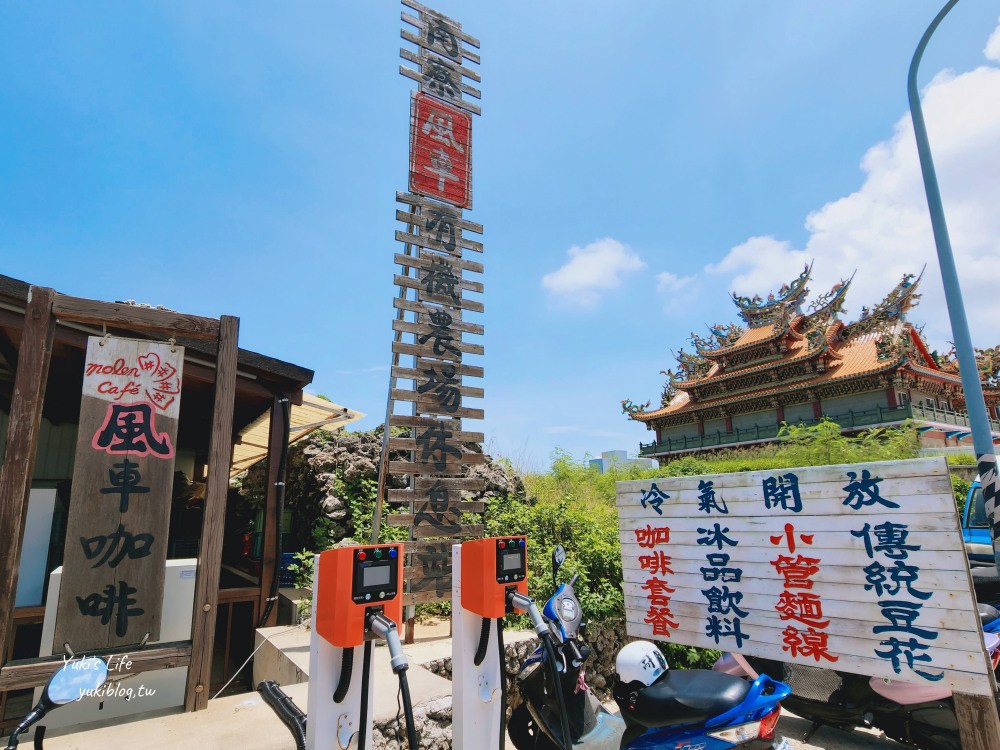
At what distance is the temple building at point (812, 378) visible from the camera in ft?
82.7

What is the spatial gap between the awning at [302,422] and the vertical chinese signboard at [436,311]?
1.73m

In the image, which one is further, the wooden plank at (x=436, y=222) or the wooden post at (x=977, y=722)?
the wooden plank at (x=436, y=222)

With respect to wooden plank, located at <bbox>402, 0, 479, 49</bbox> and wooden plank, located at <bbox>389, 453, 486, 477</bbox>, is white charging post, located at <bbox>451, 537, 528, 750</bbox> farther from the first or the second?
wooden plank, located at <bbox>402, 0, 479, 49</bbox>

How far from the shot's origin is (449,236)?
22.5ft

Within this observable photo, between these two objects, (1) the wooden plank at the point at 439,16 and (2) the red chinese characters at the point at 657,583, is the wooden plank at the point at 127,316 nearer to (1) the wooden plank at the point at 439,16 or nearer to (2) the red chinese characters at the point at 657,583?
(2) the red chinese characters at the point at 657,583

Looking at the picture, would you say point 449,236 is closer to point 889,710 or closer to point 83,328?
point 83,328

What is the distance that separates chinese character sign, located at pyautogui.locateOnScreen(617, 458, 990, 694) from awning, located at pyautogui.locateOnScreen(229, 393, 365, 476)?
15.8 ft

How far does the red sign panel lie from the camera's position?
680 cm

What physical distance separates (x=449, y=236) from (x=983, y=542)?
7598 mm

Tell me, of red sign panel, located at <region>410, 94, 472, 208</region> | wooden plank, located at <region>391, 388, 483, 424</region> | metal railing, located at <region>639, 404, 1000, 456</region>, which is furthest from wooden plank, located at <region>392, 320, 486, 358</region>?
metal railing, located at <region>639, 404, 1000, 456</region>

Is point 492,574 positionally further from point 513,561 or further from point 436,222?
point 436,222

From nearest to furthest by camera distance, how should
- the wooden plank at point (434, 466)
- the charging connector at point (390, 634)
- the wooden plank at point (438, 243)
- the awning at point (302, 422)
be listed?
the charging connector at point (390, 634) < the wooden plank at point (434, 466) < the wooden plank at point (438, 243) < the awning at point (302, 422)

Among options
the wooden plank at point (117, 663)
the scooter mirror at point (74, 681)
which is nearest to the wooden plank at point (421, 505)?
the wooden plank at point (117, 663)

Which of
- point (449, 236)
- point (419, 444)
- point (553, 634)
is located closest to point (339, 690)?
point (553, 634)
